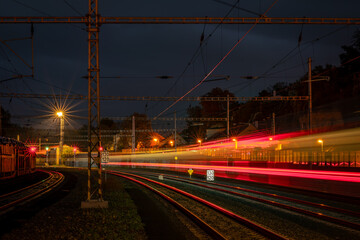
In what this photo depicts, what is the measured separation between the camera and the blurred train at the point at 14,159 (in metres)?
29.1

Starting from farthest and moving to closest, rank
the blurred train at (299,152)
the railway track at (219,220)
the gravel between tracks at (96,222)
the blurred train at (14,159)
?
1. the blurred train at (14,159)
2. the blurred train at (299,152)
3. the railway track at (219,220)
4. the gravel between tracks at (96,222)

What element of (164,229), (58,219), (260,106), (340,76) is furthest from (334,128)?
(260,106)

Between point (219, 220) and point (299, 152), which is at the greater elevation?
point (299, 152)

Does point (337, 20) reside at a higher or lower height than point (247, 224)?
higher

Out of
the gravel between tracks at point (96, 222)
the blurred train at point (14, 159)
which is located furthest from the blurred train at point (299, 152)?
the blurred train at point (14, 159)

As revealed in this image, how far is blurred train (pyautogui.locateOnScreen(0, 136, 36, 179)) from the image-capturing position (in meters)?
29.1

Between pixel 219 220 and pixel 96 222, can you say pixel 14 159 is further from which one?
pixel 219 220

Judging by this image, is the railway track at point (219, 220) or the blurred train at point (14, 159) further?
the blurred train at point (14, 159)

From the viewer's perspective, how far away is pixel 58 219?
45.1 ft

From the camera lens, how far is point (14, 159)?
33.6 metres

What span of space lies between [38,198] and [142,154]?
52.5m

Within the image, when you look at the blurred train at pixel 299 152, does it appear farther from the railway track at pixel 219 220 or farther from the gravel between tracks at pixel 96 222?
the gravel between tracks at pixel 96 222

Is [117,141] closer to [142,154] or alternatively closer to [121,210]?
[142,154]

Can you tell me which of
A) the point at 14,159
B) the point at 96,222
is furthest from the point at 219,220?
the point at 14,159
